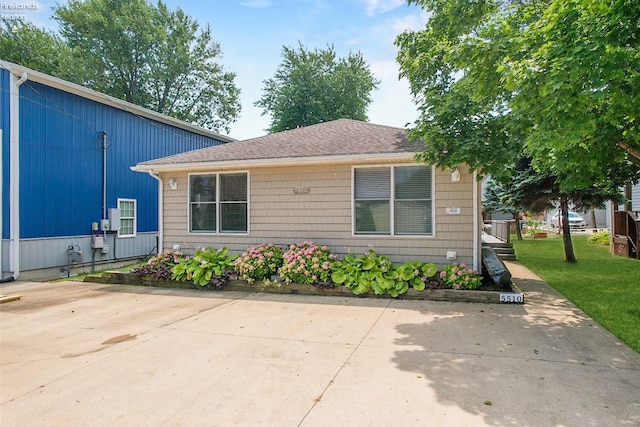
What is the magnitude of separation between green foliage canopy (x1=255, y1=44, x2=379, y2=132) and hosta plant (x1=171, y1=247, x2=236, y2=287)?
18601mm

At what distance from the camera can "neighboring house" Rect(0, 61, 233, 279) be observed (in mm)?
9164

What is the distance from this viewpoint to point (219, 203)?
9352 millimetres

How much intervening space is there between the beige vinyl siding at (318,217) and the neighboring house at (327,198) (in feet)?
0.06

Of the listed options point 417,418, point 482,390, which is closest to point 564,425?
point 482,390

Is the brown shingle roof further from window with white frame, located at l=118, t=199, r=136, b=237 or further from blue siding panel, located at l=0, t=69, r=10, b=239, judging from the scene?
window with white frame, located at l=118, t=199, r=136, b=237

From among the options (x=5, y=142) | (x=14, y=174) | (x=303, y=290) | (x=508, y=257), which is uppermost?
(x=5, y=142)

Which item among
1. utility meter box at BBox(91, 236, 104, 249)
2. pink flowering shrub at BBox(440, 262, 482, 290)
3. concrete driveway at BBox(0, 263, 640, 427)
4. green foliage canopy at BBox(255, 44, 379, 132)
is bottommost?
concrete driveway at BBox(0, 263, 640, 427)

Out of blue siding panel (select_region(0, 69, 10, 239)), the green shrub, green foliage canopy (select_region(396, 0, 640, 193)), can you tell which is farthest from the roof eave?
the green shrub

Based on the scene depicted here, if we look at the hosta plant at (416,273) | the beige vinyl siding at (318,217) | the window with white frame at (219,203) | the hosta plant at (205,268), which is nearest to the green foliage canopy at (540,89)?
the beige vinyl siding at (318,217)

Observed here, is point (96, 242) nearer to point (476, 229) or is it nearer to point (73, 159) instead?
point (73, 159)

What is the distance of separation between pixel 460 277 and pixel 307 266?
284cm

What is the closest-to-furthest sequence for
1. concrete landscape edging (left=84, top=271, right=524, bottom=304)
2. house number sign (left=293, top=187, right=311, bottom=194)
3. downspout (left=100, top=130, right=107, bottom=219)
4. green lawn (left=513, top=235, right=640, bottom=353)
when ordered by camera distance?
green lawn (left=513, top=235, right=640, bottom=353) < concrete landscape edging (left=84, top=271, right=524, bottom=304) < house number sign (left=293, top=187, right=311, bottom=194) < downspout (left=100, top=130, right=107, bottom=219)

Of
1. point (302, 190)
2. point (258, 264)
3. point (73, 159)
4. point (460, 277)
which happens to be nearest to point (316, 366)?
point (460, 277)

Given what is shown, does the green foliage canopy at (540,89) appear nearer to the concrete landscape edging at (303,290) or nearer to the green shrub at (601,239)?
the concrete landscape edging at (303,290)
